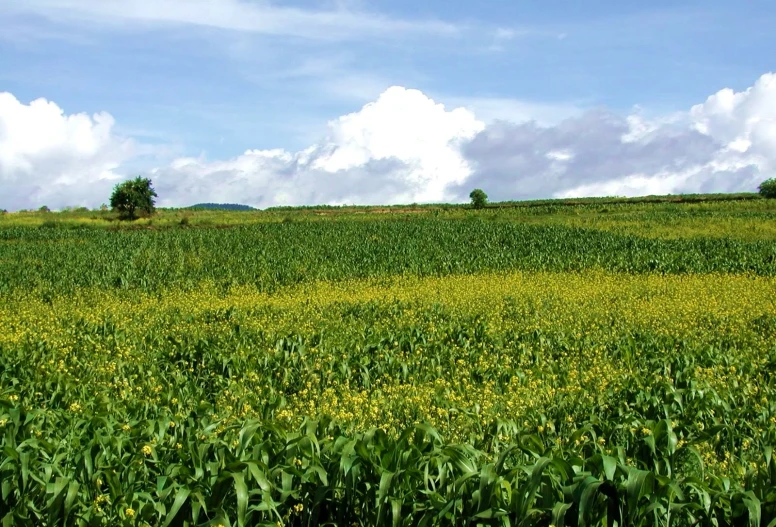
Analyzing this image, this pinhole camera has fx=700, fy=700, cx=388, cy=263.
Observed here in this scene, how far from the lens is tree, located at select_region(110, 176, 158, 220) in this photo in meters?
80.9

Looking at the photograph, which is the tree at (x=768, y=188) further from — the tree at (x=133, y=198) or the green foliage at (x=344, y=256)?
the tree at (x=133, y=198)

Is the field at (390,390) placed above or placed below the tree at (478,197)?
below

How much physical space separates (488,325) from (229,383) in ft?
21.7

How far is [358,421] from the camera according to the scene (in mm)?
9625

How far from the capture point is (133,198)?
80.7 m

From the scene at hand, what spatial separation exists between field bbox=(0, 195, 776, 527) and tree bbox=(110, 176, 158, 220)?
164ft

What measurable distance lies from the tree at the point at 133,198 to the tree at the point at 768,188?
8179 centimetres

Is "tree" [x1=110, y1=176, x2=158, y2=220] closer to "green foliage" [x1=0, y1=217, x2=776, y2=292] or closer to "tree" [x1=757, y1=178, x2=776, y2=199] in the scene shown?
"green foliage" [x1=0, y1=217, x2=776, y2=292]

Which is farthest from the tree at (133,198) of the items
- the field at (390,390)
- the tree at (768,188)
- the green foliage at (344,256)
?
the tree at (768,188)

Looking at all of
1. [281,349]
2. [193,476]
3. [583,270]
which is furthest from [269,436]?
[583,270]

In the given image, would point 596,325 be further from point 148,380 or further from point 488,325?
point 148,380

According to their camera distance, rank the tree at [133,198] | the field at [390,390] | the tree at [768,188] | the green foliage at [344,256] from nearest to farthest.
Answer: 1. the field at [390,390]
2. the green foliage at [344,256]
3. the tree at [133,198]
4. the tree at [768,188]

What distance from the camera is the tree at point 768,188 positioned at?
98.4 metres

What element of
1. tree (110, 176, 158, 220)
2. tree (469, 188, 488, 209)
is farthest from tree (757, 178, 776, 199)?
tree (110, 176, 158, 220)
